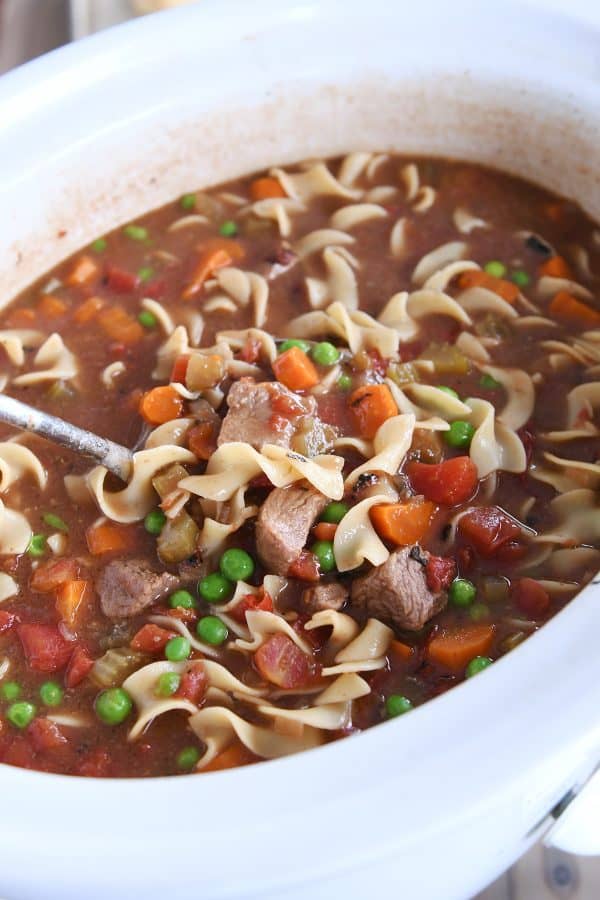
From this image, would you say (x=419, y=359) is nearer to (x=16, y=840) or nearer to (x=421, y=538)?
(x=421, y=538)

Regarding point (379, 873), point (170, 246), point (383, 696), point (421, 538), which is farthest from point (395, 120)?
point (379, 873)

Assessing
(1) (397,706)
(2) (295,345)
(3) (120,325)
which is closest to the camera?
(1) (397,706)

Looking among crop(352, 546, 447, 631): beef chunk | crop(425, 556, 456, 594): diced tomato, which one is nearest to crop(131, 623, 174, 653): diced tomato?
crop(352, 546, 447, 631): beef chunk

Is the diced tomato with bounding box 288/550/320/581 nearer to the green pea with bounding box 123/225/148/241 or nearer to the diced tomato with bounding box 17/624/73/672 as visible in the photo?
the diced tomato with bounding box 17/624/73/672

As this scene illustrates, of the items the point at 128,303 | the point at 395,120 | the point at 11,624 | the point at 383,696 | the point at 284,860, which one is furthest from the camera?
the point at 395,120

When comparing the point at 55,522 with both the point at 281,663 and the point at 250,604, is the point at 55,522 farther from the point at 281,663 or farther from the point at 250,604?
the point at 281,663

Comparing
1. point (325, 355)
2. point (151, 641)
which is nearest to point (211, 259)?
point (325, 355)

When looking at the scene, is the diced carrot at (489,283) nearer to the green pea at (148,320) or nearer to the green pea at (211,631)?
the green pea at (148,320)
